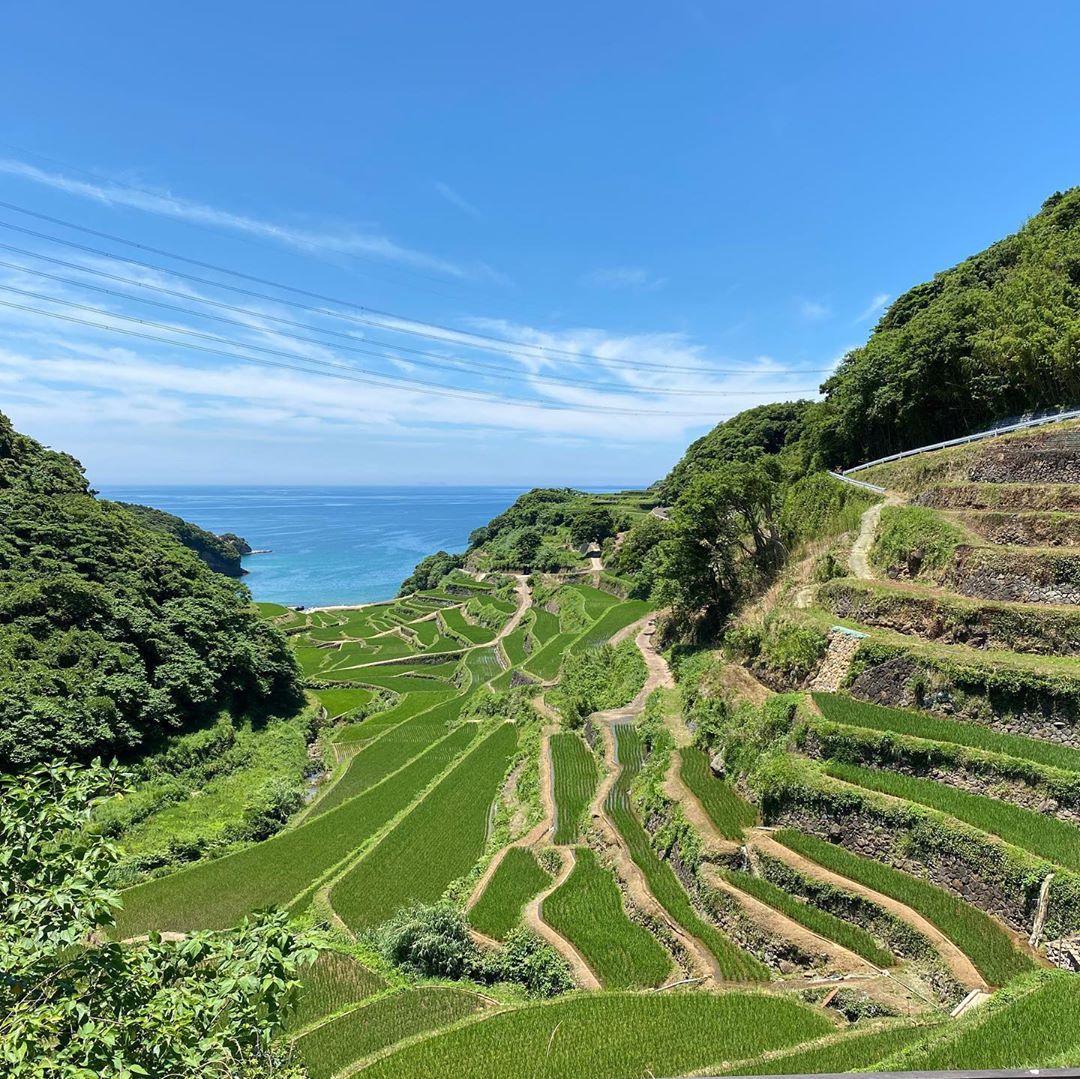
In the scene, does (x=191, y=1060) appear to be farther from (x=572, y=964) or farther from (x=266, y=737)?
(x=266, y=737)

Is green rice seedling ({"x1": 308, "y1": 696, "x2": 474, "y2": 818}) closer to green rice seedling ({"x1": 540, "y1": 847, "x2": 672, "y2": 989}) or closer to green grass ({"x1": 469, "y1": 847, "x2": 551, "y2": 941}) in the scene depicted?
green grass ({"x1": 469, "y1": 847, "x2": 551, "y2": 941})

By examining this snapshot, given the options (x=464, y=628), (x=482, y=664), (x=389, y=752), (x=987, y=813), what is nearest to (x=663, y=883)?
(x=987, y=813)

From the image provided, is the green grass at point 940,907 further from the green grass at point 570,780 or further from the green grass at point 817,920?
the green grass at point 570,780

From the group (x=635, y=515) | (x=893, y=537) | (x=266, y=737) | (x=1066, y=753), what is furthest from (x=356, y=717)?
(x=635, y=515)

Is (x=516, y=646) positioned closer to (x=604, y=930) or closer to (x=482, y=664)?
(x=482, y=664)

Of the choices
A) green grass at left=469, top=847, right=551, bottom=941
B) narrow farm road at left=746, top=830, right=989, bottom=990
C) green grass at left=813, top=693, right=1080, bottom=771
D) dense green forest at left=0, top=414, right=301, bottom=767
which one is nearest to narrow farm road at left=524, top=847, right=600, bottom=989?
green grass at left=469, top=847, right=551, bottom=941
